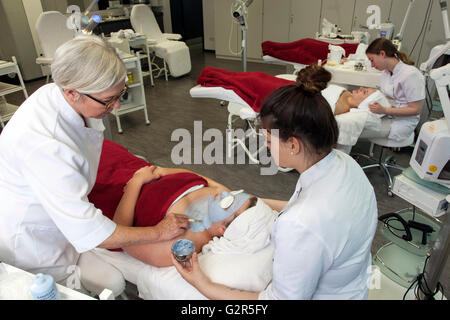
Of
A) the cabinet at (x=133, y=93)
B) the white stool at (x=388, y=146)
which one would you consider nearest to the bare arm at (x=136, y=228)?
the white stool at (x=388, y=146)

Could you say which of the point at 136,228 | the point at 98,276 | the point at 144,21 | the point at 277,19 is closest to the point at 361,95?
the point at 136,228

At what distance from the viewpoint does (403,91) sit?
2.39 metres

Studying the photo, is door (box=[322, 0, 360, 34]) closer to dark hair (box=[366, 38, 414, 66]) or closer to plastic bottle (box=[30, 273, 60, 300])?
dark hair (box=[366, 38, 414, 66])

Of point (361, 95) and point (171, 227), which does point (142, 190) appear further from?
point (361, 95)

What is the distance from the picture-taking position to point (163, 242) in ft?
4.17

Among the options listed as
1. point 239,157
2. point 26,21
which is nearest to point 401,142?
point 239,157

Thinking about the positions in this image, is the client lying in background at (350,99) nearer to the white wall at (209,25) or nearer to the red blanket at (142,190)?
the red blanket at (142,190)

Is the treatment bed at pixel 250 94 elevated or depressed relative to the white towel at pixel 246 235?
elevated

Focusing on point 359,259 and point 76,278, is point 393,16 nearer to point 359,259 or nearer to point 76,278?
point 359,259

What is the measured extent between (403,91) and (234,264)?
1.96 m

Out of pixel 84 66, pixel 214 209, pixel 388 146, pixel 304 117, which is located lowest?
pixel 388 146

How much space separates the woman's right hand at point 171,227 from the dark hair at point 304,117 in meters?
0.59

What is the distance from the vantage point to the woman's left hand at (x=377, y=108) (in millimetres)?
2357

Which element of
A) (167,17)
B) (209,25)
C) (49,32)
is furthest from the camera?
(167,17)
